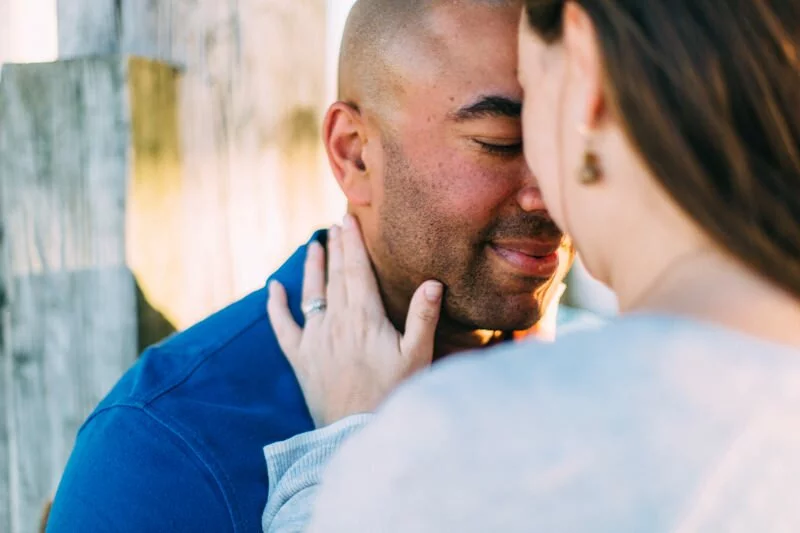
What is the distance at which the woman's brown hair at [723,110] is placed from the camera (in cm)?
84

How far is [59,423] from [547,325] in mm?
1005

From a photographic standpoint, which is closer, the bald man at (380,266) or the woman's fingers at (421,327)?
the bald man at (380,266)

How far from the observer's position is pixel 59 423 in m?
1.80

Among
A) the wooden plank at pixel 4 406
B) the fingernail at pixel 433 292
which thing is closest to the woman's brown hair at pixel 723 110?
the fingernail at pixel 433 292

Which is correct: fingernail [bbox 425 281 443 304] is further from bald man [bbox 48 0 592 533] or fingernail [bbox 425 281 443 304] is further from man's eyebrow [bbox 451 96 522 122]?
man's eyebrow [bbox 451 96 522 122]

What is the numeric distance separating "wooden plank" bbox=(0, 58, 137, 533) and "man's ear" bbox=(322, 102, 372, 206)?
393 millimetres

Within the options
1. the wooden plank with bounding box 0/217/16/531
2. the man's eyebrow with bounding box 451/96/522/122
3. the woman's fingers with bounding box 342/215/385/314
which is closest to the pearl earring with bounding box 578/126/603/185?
the man's eyebrow with bounding box 451/96/522/122

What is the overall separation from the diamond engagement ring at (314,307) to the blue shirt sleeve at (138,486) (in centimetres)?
37

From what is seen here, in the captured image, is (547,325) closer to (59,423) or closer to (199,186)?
(199,186)

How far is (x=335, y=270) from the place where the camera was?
1782mm

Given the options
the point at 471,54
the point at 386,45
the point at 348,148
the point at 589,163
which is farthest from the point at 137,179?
the point at 589,163

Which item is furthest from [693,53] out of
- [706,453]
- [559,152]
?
[706,453]

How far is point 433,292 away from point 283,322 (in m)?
0.28

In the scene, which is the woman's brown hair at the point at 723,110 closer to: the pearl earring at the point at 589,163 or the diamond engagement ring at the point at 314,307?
the pearl earring at the point at 589,163
